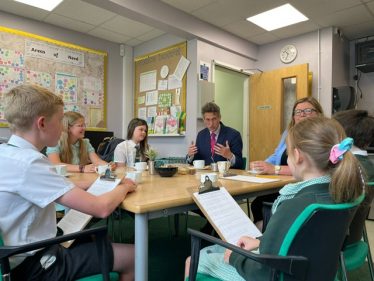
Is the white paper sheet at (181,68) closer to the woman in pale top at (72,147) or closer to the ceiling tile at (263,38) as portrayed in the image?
the ceiling tile at (263,38)

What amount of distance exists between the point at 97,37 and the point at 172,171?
3.47m

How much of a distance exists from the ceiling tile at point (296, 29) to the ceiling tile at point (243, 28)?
289mm

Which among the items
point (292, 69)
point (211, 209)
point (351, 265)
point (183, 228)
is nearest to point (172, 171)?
point (211, 209)

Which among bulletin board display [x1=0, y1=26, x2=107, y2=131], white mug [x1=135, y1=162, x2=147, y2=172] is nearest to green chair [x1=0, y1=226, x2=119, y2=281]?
white mug [x1=135, y1=162, x2=147, y2=172]

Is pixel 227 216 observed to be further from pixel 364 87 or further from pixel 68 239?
pixel 364 87

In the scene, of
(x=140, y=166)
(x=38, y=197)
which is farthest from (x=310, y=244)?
(x=140, y=166)

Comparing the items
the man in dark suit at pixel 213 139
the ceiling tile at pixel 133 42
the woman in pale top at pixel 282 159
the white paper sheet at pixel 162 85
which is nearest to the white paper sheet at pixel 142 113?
the white paper sheet at pixel 162 85

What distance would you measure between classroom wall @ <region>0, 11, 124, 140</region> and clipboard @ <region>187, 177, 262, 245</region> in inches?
134

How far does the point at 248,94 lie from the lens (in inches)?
192

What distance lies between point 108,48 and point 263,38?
2536 millimetres

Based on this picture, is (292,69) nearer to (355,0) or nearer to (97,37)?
(355,0)

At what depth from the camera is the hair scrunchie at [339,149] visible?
0.79 m

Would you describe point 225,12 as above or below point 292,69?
above

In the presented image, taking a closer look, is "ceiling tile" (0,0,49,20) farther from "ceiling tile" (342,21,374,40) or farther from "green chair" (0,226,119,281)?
"ceiling tile" (342,21,374,40)
